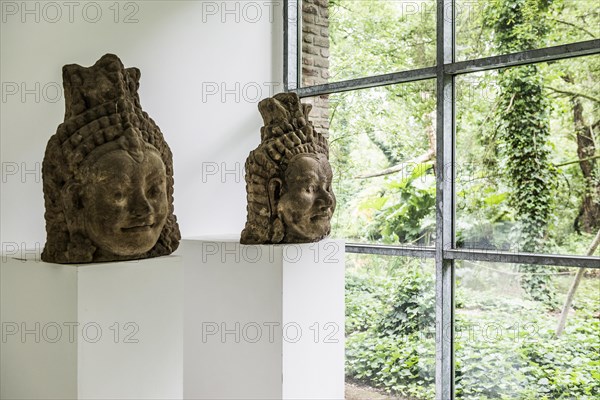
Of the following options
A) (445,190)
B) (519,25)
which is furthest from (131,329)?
(519,25)

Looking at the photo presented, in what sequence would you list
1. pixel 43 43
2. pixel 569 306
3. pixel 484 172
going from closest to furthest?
pixel 43 43 < pixel 569 306 < pixel 484 172

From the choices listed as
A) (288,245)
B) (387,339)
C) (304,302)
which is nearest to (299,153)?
(288,245)

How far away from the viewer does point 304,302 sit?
3301mm

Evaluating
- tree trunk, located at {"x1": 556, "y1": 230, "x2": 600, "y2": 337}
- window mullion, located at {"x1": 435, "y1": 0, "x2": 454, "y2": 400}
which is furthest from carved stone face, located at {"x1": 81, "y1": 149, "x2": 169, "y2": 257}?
tree trunk, located at {"x1": 556, "y1": 230, "x2": 600, "y2": 337}

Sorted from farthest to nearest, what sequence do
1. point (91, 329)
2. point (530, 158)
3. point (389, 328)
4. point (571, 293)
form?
point (389, 328), point (530, 158), point (571, 293), point (91, 329)

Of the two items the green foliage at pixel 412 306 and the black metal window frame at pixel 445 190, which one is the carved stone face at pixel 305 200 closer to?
the black metal window frame at pixel 445 190

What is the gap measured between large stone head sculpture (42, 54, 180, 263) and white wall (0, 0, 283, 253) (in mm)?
870

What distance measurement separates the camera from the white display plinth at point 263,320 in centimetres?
317

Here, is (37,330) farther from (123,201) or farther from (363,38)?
(363,38)

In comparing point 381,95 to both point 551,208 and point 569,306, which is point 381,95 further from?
point 569,306

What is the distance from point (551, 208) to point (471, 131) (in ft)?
2.37

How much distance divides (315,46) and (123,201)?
3035 millimetres

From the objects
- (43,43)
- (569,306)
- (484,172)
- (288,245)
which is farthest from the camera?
(484,172)

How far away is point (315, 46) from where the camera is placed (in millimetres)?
5043
